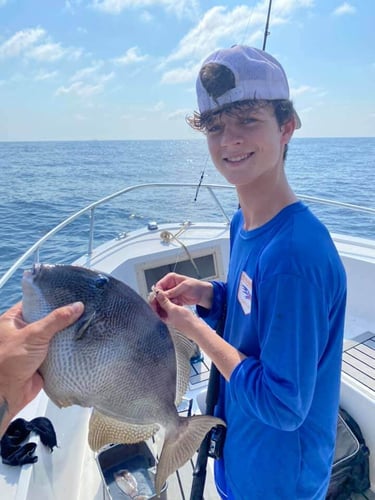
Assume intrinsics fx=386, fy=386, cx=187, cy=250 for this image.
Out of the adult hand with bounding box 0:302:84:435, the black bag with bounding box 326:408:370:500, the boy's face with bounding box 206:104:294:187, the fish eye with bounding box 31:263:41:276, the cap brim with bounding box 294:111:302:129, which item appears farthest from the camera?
the black bag with bounding box 326:408:370:500

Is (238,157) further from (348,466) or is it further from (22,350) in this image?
(348,466)

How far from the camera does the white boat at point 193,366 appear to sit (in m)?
1.91

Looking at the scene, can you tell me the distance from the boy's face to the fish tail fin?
81 cm

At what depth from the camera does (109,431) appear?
4.08ft

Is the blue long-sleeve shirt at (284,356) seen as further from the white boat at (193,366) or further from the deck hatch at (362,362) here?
the deck hatch at (362,362)

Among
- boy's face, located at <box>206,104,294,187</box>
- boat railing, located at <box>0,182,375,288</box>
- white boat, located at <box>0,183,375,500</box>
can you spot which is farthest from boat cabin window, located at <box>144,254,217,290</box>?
boy's face, located at <box>206,104,294,187</box>

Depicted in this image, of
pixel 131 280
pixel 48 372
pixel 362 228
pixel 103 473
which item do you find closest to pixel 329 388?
pixel 48 372

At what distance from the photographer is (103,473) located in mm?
2307

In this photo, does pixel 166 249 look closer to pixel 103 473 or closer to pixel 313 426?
pixel 103 473

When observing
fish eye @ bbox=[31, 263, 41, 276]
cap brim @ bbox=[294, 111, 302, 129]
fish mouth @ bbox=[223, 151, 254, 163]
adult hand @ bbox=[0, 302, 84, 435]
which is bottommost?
adult hand @ bbox=[0, 302, 84, 435]

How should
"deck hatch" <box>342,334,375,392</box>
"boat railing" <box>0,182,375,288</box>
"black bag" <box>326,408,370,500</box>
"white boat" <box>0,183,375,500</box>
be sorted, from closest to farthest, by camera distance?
"white boat" <box>0,183,375,500</box> → "black bag" <box>326,408,370,500</box> → "boat railing" <box>0,182,375,288</box> → "deck hatch" <box>342,334,375,392</box>

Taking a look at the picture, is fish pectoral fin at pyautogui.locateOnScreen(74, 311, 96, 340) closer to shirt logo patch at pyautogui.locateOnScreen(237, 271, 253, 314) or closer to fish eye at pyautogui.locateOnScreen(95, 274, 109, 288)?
fish eye at pyautogui.locateOnScreen(95, 274, 109, 288)

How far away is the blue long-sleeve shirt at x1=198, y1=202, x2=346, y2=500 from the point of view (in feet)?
3.39

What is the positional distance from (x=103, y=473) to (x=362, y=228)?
369 inches
